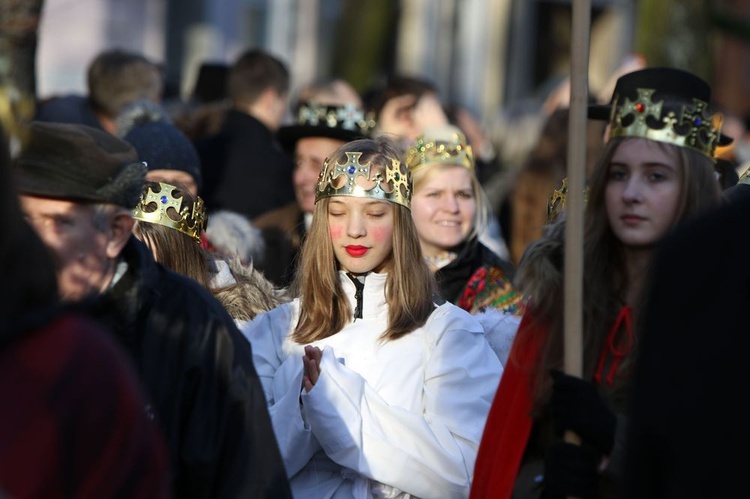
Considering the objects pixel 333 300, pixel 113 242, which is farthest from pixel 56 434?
pixel 333 300

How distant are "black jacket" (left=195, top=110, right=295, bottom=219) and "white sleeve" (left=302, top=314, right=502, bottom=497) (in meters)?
3.90

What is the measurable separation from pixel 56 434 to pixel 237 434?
1.42m

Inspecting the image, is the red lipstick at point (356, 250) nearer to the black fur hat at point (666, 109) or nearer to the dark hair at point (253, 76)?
the black fur hat at point (666, 109)

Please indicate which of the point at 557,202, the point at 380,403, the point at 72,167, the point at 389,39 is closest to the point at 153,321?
the point at 72,167

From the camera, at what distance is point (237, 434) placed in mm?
4336

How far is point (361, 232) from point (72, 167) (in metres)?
1.86

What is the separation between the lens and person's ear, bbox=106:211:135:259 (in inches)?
169

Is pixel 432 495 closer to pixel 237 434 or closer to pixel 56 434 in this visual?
pixel 237 434

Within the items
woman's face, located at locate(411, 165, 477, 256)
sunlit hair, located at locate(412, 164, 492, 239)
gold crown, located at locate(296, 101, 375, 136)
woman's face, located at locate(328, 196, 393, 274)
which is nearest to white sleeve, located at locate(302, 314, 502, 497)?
woman's face, located at locate(328, 196, 393, 274)

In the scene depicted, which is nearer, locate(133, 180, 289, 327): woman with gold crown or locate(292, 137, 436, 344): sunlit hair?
locate(292, 137, 436, 344): sunlit hair

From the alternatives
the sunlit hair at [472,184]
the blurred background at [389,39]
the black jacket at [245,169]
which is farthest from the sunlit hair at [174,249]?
the black jacket at [245,169]

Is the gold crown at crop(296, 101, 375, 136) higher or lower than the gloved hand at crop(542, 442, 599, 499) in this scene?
higher

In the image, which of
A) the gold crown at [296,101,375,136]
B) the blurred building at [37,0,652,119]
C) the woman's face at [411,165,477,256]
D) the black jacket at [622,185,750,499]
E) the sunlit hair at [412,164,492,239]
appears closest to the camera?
the black jacket at [622,185,750,499]

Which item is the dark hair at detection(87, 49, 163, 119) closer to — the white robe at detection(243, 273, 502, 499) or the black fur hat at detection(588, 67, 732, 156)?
the white robe at detection(243, 273, 502, 499)
